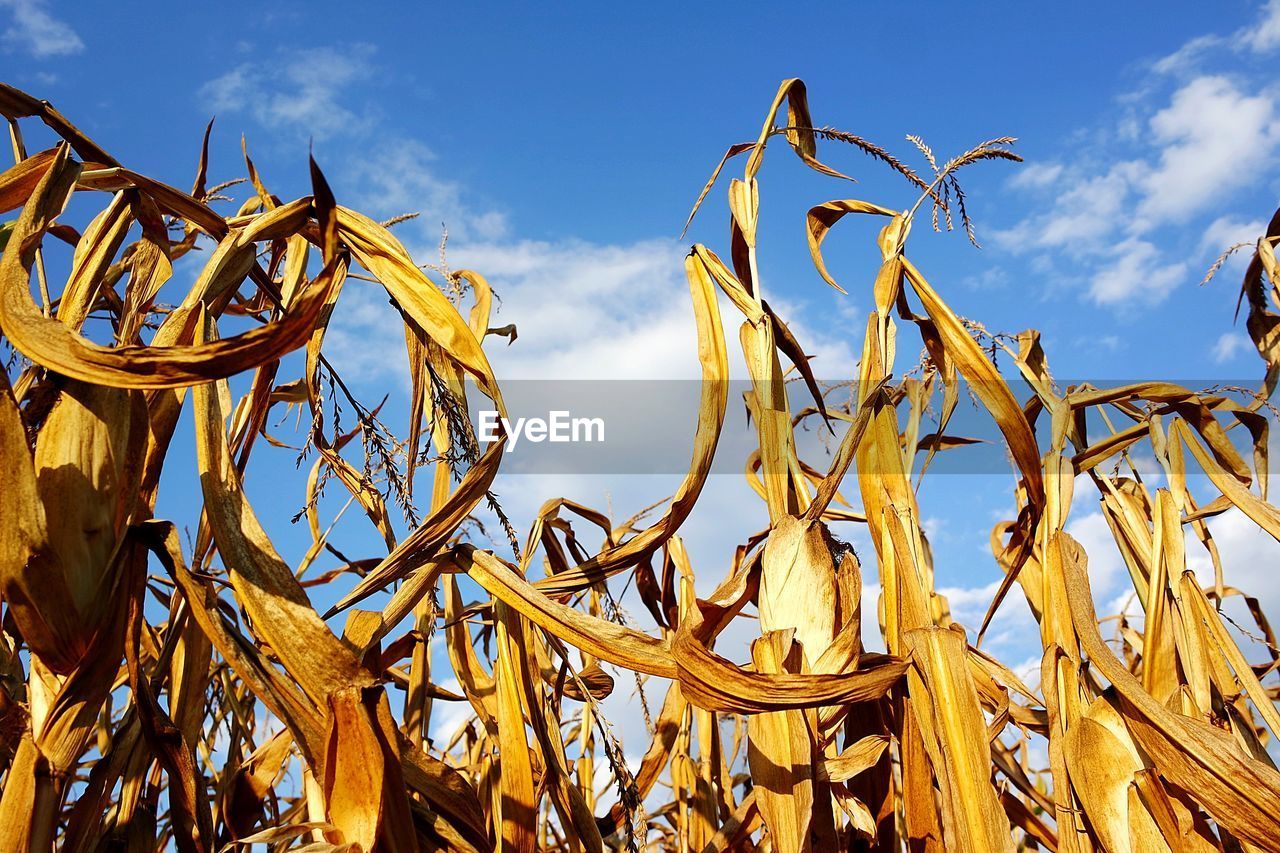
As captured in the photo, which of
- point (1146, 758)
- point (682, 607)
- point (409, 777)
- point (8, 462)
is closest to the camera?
point (8, 462)

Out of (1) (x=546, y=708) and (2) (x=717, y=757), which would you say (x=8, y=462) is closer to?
(1) (x=546, y=708)

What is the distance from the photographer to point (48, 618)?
0.65 m

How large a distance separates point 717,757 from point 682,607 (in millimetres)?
272

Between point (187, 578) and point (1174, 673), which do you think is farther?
point (1174, 673)

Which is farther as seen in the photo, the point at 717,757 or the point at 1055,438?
the point at 717,757

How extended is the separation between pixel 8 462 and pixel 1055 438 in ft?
3.42

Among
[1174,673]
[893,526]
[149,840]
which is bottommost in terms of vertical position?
[149,840]

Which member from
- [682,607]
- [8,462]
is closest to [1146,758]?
[682,607]

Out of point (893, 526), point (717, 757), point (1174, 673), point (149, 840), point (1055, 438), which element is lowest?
point (149, 840)

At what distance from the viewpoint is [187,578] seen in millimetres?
700

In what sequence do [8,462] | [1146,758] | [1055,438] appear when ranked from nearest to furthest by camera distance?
[8,462] < [1146,758] < [1055,438]

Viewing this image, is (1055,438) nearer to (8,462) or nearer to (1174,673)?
(1174,673)

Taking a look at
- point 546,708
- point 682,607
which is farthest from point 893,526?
point 682,607

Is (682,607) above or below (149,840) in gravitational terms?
above
